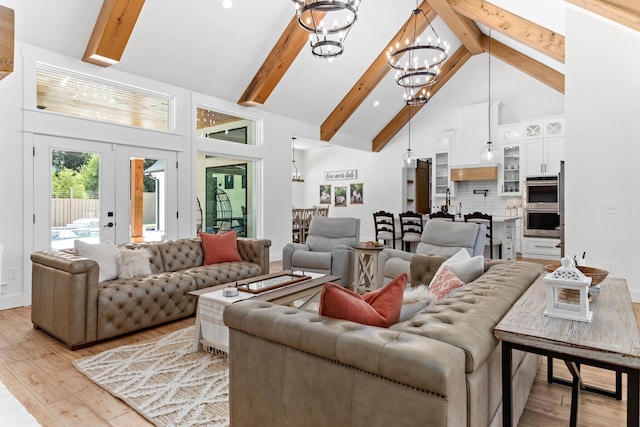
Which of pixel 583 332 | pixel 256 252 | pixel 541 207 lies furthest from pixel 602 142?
pixel 256 252

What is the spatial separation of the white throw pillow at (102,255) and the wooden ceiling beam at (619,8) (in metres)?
5.44

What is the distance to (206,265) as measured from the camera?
4.62 m

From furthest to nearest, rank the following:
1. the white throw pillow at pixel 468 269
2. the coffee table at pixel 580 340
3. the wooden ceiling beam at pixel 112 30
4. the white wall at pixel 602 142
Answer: the white wall at pixel 602 142, the wooden ceiling beam at pixel 112 30, the white throw pillow at pixel 468 269, the coffee table at pixel 580 340

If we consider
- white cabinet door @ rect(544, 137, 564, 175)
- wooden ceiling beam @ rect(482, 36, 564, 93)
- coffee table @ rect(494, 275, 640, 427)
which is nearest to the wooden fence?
coffee table @ rect(494, 275, 640, 427)

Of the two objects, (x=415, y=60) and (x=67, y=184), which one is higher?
(x=415, y=60)

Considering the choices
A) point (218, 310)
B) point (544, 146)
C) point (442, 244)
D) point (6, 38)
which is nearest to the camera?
point (6, 38)

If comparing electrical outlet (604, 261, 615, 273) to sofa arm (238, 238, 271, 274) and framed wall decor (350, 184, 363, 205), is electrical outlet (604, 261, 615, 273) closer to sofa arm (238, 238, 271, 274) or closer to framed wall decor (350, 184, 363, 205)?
sofa arm (238, 238, 271, 274)

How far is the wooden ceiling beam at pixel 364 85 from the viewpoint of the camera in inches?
285

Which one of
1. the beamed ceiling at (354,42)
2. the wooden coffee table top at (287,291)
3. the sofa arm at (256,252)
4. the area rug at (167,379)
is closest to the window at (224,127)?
the beamed ceiling at (354,42)

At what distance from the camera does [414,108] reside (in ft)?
32.6

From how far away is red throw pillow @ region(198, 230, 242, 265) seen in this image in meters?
4.72

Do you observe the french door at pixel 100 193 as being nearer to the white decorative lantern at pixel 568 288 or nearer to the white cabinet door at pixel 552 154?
the white decorative lantern at pixel 568 288

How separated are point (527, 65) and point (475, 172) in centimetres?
246

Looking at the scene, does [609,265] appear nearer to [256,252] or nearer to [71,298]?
[256,252]
